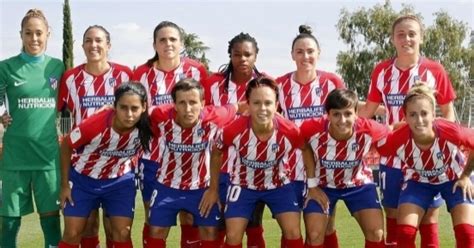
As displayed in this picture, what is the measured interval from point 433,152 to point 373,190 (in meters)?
0.55

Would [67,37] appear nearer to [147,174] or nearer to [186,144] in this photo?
[147,174]

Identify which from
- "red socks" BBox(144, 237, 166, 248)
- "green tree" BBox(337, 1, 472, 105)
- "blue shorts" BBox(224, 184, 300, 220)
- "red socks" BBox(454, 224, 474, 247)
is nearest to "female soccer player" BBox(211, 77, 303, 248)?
"blue shorts" BBox(224, 184, 300, 220)

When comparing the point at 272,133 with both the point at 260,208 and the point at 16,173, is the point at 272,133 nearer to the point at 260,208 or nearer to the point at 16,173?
the point at 260,208

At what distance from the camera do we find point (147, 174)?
584cm

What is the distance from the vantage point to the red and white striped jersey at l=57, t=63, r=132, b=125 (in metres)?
5.79

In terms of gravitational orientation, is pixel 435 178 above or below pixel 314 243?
above

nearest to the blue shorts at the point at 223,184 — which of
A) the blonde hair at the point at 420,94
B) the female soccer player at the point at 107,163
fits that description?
the female soccer player at the point at 107,163

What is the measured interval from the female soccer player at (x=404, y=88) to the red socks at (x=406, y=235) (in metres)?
0.53

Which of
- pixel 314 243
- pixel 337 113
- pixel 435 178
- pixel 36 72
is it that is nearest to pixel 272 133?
pixel 337 113

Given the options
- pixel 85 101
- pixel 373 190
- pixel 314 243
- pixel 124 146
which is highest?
pixel 85 101

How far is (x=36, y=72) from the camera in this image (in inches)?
228

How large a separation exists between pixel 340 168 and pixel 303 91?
73 cm

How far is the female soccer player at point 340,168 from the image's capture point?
5285 mm

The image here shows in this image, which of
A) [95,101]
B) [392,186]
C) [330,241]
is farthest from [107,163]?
[392,186]
